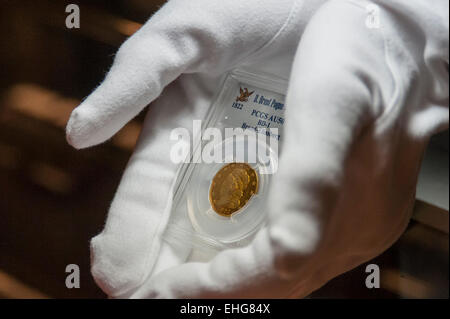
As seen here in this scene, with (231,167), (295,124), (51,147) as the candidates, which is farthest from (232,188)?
(51,147)

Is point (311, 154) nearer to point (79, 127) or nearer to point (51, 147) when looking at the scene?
point (79, 127)

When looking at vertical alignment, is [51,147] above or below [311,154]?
below

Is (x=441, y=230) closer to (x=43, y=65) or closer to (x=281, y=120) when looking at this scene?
(x=281, y=120)

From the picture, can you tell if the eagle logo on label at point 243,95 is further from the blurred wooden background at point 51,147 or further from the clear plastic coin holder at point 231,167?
the blurred wooden background at point 51,147

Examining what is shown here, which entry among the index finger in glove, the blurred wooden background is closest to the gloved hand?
the index finger in glove

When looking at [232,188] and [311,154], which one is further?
[232,188]
